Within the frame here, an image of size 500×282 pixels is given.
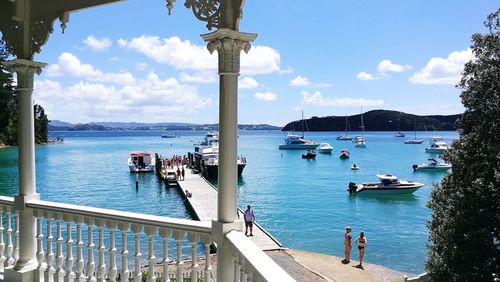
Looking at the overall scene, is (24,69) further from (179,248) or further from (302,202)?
(302,202)

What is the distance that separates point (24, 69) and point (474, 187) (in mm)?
9029

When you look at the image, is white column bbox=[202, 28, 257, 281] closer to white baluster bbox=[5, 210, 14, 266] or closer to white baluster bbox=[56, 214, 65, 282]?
white baluster bbox=[56, 214, 65, 282]

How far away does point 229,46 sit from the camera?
2.81m

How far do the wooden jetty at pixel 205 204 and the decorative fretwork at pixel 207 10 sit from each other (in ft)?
37.5

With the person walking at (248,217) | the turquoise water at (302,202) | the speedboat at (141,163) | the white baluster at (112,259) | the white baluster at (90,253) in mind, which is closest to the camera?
the white baluster at (112,259)

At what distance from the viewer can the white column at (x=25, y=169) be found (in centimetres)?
390

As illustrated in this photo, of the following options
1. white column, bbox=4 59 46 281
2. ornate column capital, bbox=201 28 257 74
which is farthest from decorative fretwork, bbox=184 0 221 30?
white column, bbox=4 59 46 281

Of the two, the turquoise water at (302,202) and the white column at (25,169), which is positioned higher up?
the white column at (25,169)

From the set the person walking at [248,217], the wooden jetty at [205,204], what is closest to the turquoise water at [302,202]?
the wooden jetty at [205,204]

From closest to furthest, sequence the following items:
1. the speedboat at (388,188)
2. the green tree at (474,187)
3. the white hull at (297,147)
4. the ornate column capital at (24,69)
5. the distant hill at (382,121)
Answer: the ornate column capital at (24,69)
the green tree at (474,187)
the speedboat at (388,188)
the white hull at (297,147)
the distant hill at (382,121)

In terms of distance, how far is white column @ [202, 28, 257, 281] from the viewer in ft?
9.28

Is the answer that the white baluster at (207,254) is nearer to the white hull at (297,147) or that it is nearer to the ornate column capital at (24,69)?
the ornate column capital at (24,69)

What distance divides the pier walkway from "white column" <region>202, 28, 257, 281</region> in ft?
36.5

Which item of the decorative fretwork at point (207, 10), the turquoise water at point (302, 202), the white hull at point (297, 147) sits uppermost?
the decorative fretwork at point (207, 10)
